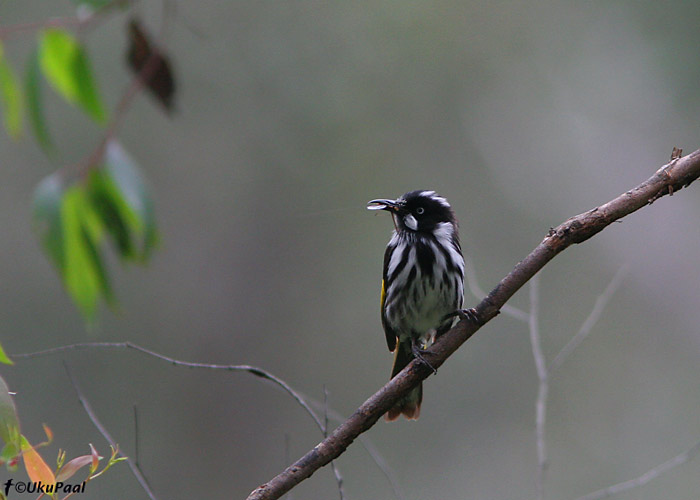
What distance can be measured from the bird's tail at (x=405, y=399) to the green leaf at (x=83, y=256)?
2.32 meters

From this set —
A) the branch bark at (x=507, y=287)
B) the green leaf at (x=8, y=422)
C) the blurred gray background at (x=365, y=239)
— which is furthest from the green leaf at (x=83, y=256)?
A: the blurred gray background at (x=365, y=239)

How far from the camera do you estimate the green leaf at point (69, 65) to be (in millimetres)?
2119

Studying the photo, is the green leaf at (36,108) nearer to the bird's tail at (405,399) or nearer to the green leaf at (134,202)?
the green leaf at (134,202)

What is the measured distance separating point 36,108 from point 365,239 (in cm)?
913

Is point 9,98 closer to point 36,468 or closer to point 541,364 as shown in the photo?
point 36,468

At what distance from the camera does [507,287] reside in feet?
9.55

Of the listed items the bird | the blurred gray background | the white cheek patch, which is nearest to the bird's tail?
the bird

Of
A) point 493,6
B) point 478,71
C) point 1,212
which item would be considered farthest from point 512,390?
point 1,212

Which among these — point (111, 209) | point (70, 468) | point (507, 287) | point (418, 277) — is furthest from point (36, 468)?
point (418, 277)

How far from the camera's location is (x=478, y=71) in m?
11.6

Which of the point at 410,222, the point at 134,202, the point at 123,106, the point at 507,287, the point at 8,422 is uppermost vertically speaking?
the point at 123,106

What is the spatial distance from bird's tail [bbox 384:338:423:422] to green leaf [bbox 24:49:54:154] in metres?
2.54

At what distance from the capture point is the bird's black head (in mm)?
4514

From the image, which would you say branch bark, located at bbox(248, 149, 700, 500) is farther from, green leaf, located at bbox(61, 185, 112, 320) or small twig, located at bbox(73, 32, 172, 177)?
small twig, located at bbox(73, 32, 172, 177)
